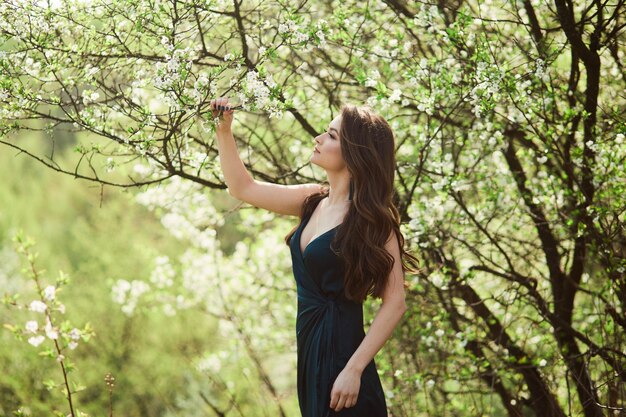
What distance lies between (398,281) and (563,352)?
214 centimetres

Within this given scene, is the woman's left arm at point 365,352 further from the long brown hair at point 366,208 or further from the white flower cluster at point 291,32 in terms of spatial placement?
the white flower cluster at point 291,32

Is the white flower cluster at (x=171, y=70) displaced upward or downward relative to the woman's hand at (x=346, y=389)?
upward

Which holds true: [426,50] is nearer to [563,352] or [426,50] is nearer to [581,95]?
[581,95]

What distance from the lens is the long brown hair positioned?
2740 millimetres

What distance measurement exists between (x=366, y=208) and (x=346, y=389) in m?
0.65

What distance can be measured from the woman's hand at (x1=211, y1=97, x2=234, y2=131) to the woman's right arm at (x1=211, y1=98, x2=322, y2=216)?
0.04 m

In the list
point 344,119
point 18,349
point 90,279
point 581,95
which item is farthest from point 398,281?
point 90,279

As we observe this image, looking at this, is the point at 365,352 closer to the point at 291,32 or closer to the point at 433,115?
the point at 291,32

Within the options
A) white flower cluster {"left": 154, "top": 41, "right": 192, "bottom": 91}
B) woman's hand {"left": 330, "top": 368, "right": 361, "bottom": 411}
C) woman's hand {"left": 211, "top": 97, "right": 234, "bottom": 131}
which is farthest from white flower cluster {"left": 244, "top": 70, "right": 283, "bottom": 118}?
woman's hand {"left": 330, "top": 368, "right": 361, "bottom": 411}

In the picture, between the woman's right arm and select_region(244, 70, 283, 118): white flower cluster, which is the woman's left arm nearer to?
the woman's right arm

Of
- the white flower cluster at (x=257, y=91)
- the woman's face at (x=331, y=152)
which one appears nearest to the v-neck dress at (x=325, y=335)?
the woman's face at (x=331, y=152)

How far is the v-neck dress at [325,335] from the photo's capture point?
2768 millimetres

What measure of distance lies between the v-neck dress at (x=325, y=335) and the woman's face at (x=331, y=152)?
26cm

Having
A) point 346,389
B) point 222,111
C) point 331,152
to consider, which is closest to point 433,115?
→ point 331,152
